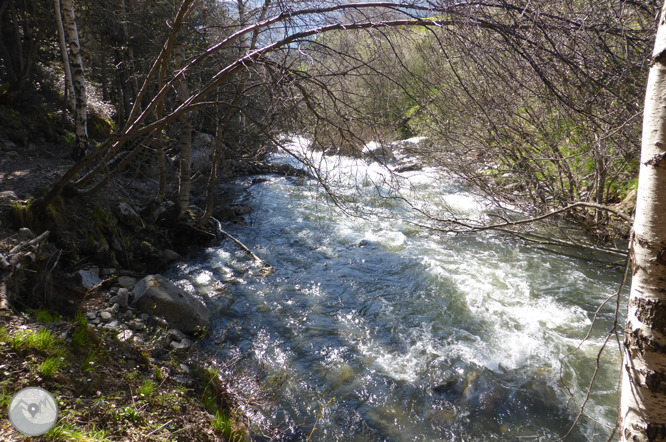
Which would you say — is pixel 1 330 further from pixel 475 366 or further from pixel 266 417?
pixel 475 366

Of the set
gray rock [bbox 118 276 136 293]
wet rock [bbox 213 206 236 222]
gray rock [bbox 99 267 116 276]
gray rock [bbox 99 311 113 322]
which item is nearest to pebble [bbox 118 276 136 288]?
gray rock [bbox 118 276 136 293]

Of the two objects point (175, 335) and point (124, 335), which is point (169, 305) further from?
point (124, 335)

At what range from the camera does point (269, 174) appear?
15875mm

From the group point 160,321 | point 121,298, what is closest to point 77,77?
point 121,298

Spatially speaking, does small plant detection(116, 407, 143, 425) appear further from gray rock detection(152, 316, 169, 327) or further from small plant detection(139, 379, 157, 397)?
gray rock detection(152, 316, 169, 327)

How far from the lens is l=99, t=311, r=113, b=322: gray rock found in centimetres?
434

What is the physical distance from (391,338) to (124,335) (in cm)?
343

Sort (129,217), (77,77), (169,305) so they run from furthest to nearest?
1. (77,77)
2. (129,217)
3. (169,305)

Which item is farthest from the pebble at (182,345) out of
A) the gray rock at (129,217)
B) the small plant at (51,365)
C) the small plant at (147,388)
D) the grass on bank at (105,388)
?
the gray rock at (129,217)

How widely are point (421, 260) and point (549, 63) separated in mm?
5461

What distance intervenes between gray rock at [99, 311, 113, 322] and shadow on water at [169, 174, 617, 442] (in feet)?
3.88

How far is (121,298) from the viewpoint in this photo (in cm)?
486

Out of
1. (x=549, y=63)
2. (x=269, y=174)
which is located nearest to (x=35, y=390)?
(x=549, y=63)

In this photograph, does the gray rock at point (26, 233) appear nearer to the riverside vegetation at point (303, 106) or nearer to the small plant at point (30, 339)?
the riverside vegetation at point (303, 106)
